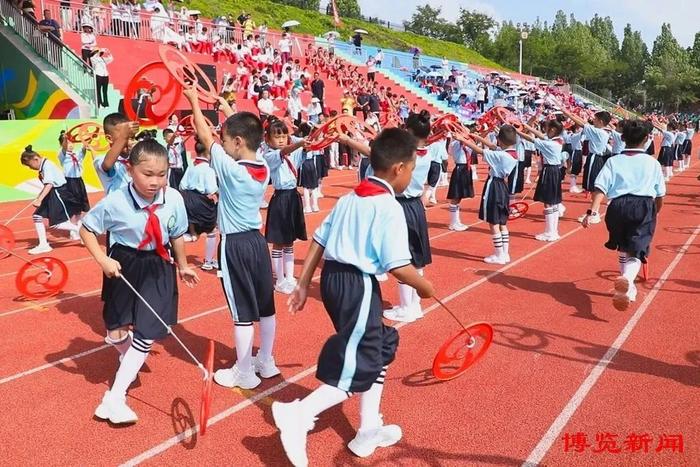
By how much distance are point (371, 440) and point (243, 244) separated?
169 centimetres

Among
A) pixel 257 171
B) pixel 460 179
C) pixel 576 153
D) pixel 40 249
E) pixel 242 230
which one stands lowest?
pixel 40 249

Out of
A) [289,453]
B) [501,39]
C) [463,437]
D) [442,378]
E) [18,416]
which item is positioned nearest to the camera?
[289,453]

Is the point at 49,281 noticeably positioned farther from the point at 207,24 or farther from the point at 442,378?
the point at 207,24

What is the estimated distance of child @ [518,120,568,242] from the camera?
33.1 feet

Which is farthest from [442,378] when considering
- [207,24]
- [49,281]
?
[207,24]

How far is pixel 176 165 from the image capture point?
1274cm

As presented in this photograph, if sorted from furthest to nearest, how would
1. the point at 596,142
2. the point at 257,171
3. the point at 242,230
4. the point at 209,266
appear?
the point at 596,142 < the point at 209,266 < the point at 242,230 < the point at 257,171

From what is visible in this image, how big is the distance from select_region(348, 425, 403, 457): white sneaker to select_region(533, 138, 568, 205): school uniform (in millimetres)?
7511

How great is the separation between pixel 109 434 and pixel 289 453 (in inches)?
55.3

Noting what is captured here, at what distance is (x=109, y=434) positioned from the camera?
391 centimetres

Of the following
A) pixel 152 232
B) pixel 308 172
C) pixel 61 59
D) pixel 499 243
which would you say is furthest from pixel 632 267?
pixel 61 59

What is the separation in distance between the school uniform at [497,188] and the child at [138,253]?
17.7ft

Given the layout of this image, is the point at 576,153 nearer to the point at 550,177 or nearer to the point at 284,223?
the point at 550,177

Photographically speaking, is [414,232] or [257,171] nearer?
[257,171]
